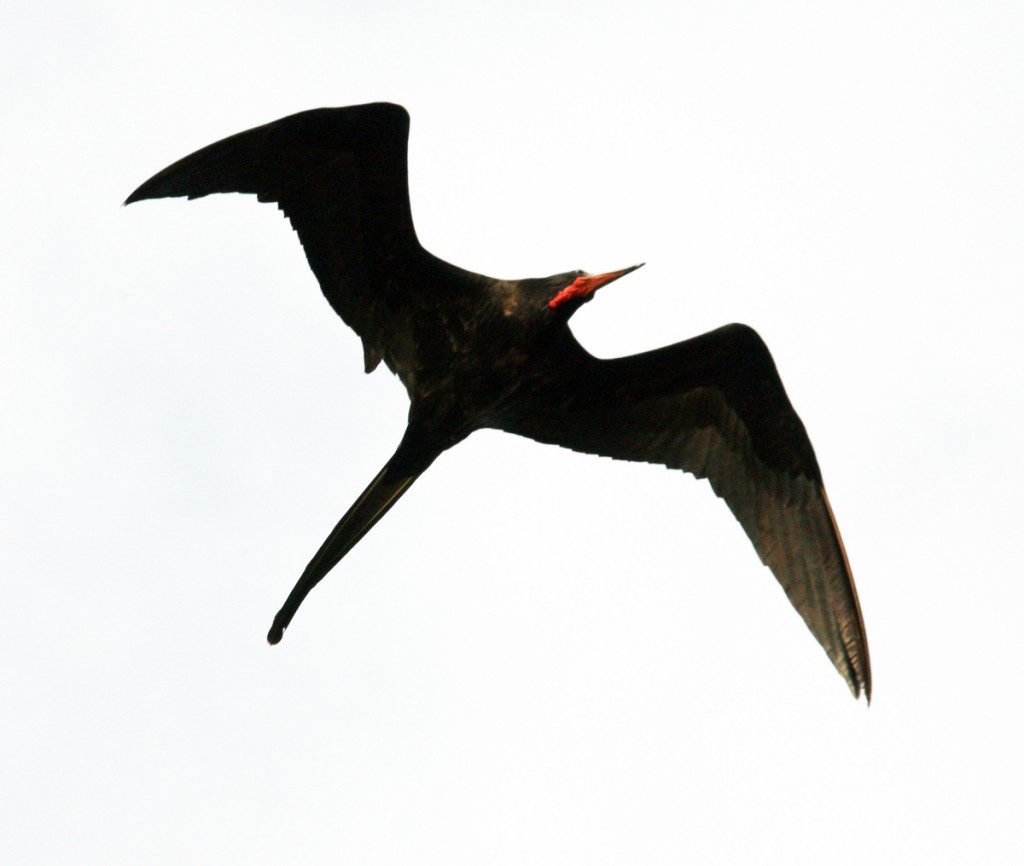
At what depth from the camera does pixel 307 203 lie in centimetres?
850

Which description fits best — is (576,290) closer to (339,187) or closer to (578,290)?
(578,290)

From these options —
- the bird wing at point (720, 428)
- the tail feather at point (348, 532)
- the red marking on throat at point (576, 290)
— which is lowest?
the tail feather at point (348, 532)

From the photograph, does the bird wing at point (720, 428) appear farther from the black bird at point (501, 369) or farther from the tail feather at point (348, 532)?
the tail feather at point (348, 532)

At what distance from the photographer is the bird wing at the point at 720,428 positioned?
889cm

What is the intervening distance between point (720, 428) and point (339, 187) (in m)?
2.53

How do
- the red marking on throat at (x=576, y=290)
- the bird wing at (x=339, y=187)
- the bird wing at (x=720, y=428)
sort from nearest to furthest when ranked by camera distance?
the bird wing at (x=339, y=187) < the red marking on throat at (x=576, y=290) < the bird wing at (x=720, y=428)

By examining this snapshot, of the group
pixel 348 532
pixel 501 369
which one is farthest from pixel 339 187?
pixel 348 532

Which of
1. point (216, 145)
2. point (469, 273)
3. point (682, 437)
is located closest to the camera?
point (216, 145)

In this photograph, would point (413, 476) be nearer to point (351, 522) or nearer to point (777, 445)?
point (351, 522)

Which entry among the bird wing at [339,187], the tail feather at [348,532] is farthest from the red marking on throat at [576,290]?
the tail feather at [348,532]

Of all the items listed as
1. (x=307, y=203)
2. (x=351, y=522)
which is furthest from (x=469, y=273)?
(x=351, y=522)

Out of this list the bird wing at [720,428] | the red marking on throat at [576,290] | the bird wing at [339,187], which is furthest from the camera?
the bird wing at [720,428]

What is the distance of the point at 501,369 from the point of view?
846 centimetres

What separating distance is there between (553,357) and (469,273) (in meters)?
0.63
